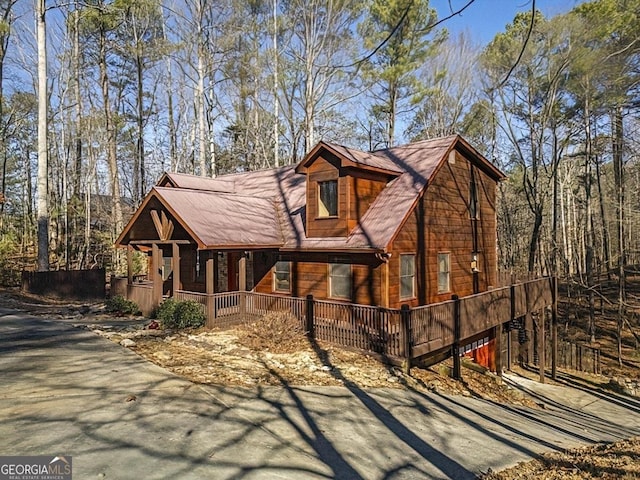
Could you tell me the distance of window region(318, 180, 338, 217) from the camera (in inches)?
546

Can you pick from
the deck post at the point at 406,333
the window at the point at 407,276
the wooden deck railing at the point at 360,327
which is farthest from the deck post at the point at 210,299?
the deck post at the point at 406,333

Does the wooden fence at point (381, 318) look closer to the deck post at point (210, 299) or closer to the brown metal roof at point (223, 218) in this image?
the deck post at point (210, 299)

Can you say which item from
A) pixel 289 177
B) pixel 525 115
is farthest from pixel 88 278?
pixel 525 115

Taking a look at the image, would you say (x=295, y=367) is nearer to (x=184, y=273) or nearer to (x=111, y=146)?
(x=184, y=273)

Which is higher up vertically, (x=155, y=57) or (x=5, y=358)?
(x=155, y=57)

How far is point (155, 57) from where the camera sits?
2842 centimetres

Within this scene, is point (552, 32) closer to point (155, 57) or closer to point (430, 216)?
point (430, 216)

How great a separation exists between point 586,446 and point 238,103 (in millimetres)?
30431

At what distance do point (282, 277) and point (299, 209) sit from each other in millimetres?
2784

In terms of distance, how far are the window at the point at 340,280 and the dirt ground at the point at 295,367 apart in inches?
82.5

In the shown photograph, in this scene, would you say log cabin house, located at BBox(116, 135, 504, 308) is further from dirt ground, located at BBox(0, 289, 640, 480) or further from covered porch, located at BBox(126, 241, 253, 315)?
dirt ground, located at BBox(0, 289, 640, 480)

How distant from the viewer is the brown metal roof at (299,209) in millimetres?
12672

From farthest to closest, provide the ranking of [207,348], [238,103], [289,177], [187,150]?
[187,150] → [238,103] → [289,177] → [207,348]

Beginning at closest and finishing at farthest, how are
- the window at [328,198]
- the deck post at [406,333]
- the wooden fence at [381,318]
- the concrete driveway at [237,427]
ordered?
the concrete driveway at [237,427], the deck post at [406,333], the wooden fence at [381,318], the window at [328,198]
